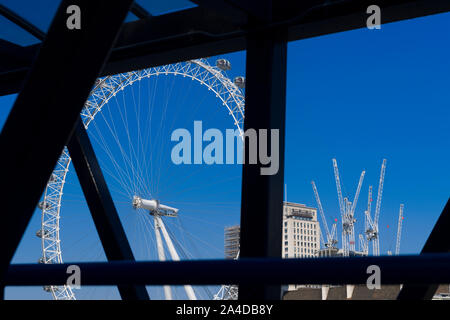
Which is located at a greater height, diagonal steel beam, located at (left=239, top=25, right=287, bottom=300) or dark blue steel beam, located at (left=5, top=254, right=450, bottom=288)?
diagonal steel beam, located at (left=239, top=25, right=287, bottom=300)

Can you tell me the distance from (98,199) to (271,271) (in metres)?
1.55

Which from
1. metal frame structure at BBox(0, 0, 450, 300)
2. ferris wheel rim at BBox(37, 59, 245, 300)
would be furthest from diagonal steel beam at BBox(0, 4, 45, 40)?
ferris wheel rim at BBox(37, 59, 245, 300)

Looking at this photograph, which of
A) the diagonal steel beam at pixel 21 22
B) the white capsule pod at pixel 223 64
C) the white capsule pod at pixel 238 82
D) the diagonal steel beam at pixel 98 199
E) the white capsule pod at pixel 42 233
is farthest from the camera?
the white capsule pod at pixel 42 233

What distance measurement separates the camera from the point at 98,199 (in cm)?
221

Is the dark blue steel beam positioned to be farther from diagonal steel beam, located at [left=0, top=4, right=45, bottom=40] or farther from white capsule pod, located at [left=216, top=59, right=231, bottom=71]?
white capsule pod, located at [left=216, top=59, right=231, bottom=71]

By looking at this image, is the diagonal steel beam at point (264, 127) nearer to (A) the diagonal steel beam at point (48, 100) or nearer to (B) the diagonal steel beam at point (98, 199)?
(B) the diagonal steel beam at point (98, 199)

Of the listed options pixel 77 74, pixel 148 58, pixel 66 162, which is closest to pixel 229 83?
pixel 66 162

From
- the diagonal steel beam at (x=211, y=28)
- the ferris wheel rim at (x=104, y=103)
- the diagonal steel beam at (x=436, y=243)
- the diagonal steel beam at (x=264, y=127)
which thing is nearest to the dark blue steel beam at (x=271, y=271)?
the diagonal steel beam at (x=436, y=243)

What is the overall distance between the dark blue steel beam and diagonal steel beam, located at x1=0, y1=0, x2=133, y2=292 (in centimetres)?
19

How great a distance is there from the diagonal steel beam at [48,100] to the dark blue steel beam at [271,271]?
185 mm

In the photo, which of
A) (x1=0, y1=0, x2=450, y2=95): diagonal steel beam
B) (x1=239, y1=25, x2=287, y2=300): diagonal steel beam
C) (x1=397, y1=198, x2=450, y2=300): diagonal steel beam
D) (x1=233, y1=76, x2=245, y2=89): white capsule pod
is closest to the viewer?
(x1=397, y1=198, x2=450, y2=300): diagonal steel beam

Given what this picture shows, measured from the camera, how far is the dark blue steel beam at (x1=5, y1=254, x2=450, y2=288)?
72 centimetres

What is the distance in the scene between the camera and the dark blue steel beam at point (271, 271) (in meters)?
0.72
